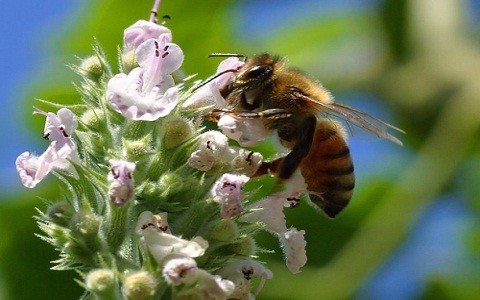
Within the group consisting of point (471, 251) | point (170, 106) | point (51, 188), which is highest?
point (170, 106)

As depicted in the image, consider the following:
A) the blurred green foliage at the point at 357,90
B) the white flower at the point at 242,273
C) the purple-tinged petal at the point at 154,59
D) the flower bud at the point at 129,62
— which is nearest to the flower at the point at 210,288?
the white flower at the point at 242,273

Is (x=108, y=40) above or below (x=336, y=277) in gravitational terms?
above

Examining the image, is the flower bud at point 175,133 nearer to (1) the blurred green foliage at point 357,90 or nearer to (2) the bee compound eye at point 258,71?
(2) the bee compound eye at point 258,71

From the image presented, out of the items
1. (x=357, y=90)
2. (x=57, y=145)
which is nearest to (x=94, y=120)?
(x=57, y=145)

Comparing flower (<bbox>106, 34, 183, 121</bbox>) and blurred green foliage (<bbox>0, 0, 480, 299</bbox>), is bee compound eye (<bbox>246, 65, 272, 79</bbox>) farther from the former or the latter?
blurred green foliage (<bbox>0, 0, 480, 299</bbox>)

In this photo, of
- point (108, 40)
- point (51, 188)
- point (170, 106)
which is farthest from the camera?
point (108, 40)

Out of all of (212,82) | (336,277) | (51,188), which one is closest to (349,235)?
(336,277)

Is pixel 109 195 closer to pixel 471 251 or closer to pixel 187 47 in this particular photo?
pixel 187 47
